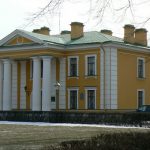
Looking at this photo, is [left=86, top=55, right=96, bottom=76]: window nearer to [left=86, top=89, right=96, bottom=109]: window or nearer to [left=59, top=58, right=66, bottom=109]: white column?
[left=86, top=89, right=96, bottom=109]: window

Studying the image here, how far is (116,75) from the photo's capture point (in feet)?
148

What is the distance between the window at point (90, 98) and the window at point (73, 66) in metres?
2.25

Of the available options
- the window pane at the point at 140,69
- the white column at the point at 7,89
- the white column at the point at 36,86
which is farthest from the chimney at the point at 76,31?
the white column at the point at 7,89

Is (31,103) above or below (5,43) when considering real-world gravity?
below

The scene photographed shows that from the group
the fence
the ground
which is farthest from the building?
the ground

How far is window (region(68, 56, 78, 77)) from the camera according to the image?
47009 mm

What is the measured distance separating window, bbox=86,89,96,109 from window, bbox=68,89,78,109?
4.22ft

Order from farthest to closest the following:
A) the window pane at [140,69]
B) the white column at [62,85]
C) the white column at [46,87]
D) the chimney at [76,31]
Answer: the chimney at [76,31] < the window pane at [140,69] < the white column at [62,85] < the white column at [46,87]

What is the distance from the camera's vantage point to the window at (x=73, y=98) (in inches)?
1837

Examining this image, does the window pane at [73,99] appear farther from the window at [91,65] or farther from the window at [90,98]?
the window at [91,65]

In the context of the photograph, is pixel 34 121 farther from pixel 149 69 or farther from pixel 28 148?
pixel 28 148

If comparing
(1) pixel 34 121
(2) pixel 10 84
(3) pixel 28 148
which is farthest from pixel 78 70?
(3) pixel 28 148

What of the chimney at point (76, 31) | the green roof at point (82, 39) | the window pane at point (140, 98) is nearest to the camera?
the green roof at point (82, 39)

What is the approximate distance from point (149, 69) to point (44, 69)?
1149 cm
